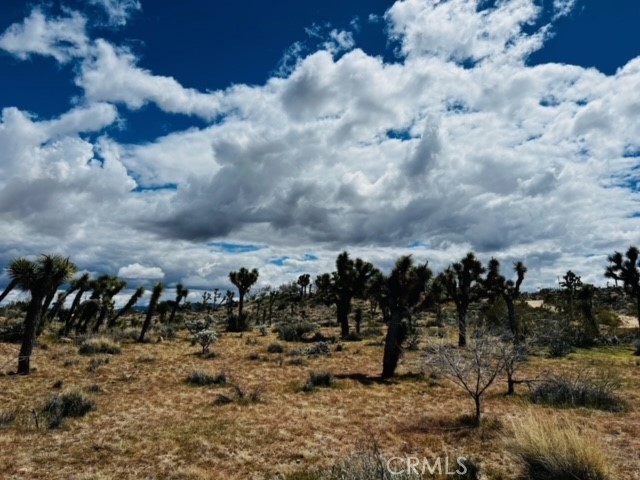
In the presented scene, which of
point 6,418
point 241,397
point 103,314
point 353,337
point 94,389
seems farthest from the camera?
point 103,314

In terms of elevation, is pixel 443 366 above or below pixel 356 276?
below

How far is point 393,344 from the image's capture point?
21078mm

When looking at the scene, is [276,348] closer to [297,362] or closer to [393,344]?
[297,362]

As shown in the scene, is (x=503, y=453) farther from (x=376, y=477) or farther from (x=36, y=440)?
(x=36, y=440)

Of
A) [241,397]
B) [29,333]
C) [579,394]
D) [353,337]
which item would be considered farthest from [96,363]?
[579,394]

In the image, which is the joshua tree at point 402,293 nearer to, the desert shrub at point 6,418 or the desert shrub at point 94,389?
the desert shrub at point 94,389

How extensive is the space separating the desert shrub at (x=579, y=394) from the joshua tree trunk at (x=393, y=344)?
654 centimetres

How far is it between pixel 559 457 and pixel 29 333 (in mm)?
21752


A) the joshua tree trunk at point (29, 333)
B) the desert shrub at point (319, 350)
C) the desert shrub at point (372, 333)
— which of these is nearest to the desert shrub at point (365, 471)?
the joshua tree trunk at point (29, 333)

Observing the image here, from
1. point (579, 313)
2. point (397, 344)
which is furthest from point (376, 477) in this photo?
point (579, 313)

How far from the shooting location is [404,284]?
2191cm

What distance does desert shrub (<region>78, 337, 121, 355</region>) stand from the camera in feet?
85.7

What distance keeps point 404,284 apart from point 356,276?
1902 cm

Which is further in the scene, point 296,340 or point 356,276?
point 356,276
